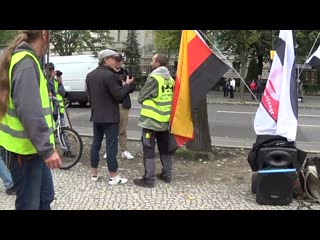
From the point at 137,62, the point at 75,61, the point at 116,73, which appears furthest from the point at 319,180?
the point at 137,62

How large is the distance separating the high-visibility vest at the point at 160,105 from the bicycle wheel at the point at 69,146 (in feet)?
5.28

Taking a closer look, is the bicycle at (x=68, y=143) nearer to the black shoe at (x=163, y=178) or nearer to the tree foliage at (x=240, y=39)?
the black shoe at (x=163, y=178)

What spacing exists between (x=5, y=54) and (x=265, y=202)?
3.39 meters

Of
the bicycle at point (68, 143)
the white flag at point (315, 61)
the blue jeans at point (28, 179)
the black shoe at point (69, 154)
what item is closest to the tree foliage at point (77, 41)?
the bicycle at point (68, 143)

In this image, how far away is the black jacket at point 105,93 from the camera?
5.88 metres

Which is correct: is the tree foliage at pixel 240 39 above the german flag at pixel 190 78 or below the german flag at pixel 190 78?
above

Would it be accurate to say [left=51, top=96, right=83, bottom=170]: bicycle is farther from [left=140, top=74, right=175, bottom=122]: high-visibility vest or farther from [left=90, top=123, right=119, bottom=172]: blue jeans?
[left=140, top=74, right=175, bottom=122]: high-visibility vest

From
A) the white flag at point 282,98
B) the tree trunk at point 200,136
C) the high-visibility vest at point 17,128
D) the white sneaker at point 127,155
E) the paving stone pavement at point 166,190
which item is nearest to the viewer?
the high-visibility vest at point 17,128

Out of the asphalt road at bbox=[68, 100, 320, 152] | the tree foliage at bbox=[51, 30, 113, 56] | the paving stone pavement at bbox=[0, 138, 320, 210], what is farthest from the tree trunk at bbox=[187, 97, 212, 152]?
the tree foliage at bbox=[51, 30, 113, 56]

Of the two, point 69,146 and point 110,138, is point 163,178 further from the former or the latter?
point 69,146

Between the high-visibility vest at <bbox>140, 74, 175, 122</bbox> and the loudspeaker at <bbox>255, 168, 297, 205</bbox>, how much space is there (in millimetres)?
1513

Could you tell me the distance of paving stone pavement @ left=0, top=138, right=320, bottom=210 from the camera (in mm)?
5176

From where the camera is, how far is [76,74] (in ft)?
66.1

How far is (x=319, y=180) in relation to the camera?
17.8 feet
